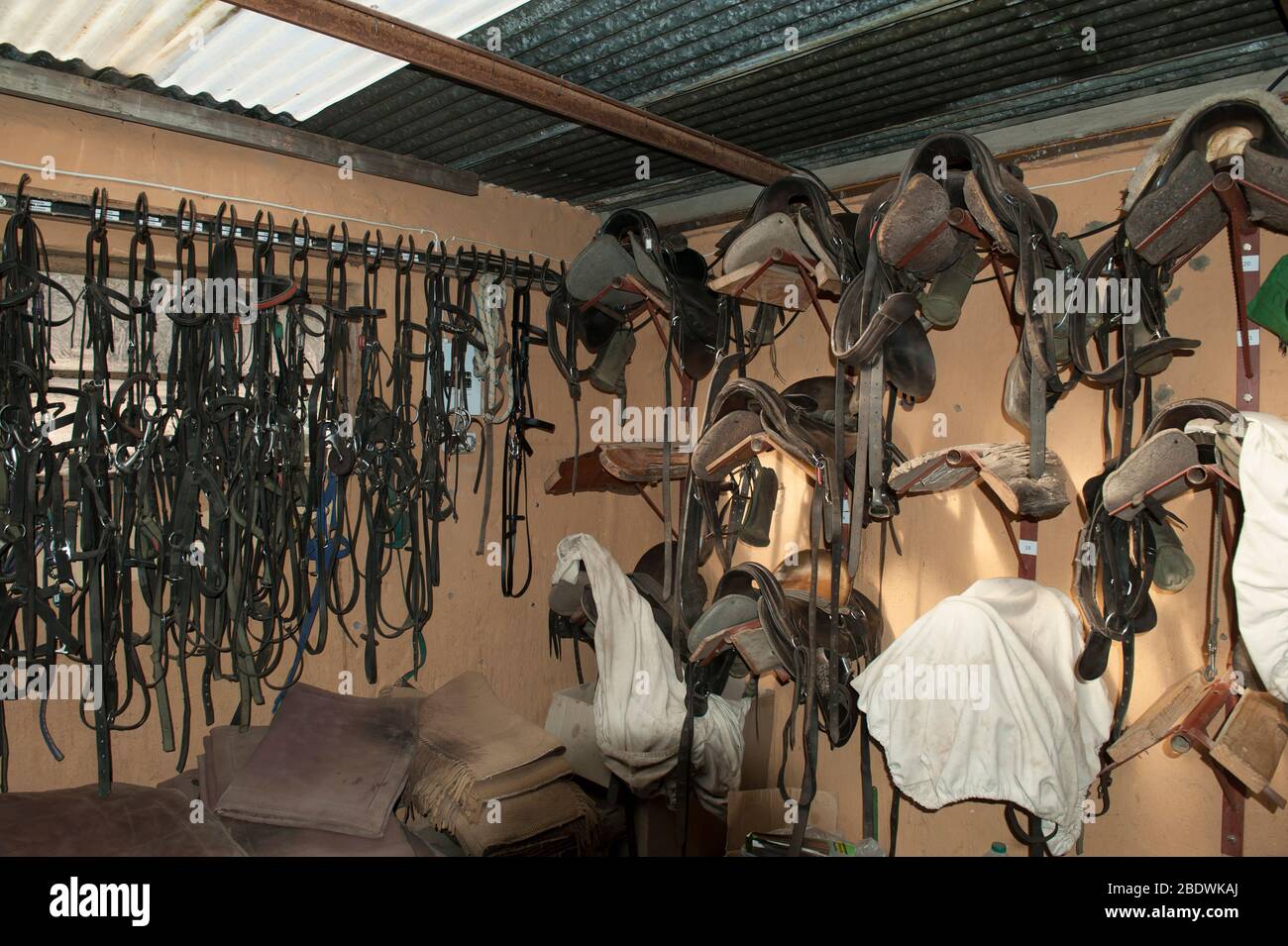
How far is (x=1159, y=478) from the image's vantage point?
83.2 inches

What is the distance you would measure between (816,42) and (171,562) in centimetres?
250

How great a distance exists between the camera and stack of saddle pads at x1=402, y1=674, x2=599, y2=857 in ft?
8.93

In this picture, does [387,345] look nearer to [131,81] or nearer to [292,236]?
[292,236]

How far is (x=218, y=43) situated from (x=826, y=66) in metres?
1.75

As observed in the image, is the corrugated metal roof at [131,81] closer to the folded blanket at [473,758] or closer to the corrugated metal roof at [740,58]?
the corrugated metal roof at [740,58]

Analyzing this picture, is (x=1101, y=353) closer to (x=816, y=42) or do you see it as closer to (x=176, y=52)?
(x=816, y=42)

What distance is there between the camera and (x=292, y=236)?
9.34 ft

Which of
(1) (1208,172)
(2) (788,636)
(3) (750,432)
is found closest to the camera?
(1) (1208,172)

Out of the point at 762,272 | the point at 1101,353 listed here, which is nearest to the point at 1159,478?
the point at 1101,353

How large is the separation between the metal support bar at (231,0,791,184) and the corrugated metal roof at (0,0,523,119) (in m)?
0.19

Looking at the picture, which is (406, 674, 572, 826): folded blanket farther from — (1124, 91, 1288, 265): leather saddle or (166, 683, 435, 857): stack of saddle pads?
(1124, 91, 1288, 265): leather saddle

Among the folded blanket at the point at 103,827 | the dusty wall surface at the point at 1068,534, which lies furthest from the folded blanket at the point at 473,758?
the dusty wall surface at the point at 1068,534

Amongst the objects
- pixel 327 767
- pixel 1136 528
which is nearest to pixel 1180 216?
pixel 1136 528

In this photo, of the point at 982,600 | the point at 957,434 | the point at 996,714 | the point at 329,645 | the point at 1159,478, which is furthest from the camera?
the point at 329,645
